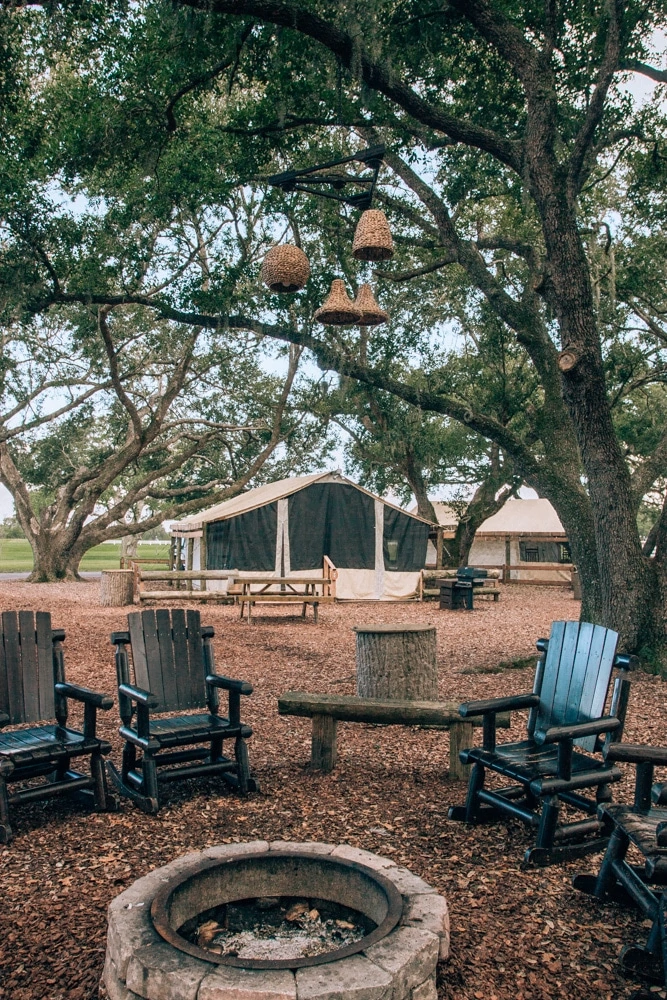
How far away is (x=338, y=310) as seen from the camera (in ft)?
19.6

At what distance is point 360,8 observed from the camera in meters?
7.00

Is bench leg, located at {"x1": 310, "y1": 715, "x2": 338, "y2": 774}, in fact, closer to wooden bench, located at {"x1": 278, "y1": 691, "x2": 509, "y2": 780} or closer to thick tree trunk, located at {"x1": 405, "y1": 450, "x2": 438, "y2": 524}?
wooden bench, located at {"x1": 278, "y1": 691, "x2": 509, "y2": 780}

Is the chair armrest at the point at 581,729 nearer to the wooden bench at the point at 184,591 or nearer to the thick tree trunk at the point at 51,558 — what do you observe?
the wooden bench at the point at 184,591

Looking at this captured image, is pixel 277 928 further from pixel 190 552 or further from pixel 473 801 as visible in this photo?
pixel 190 552

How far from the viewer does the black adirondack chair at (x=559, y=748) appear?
142 inches

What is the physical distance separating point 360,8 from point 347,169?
22.2 ft

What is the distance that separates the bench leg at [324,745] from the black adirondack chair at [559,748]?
41.7 inches

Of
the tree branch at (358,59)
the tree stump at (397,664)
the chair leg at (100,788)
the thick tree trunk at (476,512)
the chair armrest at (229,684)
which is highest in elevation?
the tree branch at (358,59)

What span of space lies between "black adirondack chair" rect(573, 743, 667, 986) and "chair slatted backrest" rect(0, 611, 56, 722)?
2.92m

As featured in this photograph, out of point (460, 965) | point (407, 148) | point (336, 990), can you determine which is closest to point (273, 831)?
point (460, 965)

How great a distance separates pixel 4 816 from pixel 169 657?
1.25 metres

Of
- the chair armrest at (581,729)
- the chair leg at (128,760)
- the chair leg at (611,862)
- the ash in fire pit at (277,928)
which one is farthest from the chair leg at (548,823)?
the chair leg at (128,760)

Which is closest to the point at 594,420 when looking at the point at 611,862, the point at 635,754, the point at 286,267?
the point at 286,267

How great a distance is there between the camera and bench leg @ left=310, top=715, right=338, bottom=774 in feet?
16.2
